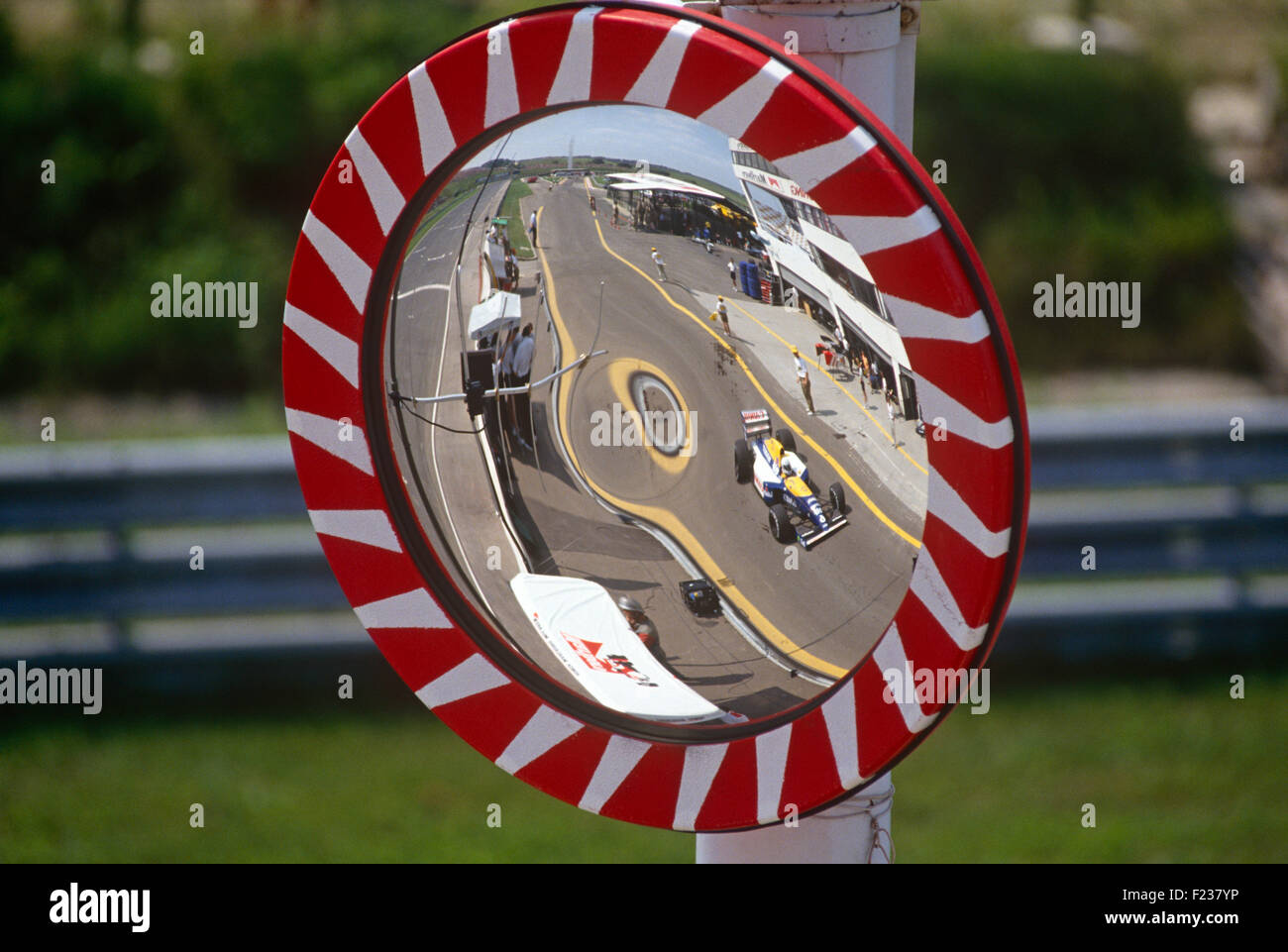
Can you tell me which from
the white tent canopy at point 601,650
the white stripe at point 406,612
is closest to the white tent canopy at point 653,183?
the white tent canopy at point 601,650

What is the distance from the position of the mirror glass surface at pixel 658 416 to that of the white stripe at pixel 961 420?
2 centimetres

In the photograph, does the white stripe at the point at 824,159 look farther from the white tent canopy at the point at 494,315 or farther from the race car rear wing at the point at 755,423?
the white tent canopy at the point at 494,315

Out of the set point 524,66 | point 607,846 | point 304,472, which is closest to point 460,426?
point 304,472

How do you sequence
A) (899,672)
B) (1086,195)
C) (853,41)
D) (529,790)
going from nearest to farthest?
(899,672) → (853,41) → (529,790) → (1086,195)

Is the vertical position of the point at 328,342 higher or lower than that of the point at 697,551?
higher

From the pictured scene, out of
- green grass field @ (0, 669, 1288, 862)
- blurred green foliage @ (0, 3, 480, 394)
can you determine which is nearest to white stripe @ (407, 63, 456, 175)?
green grass field @ (0, 669, 1288, 862)

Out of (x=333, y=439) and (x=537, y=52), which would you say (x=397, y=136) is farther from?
(x=333, y=439)

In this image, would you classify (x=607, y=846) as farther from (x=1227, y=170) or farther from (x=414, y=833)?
(x=1227, y=170)

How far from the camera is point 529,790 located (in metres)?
3.95

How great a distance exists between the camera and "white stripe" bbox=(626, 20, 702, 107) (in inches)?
47.4

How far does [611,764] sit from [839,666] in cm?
31

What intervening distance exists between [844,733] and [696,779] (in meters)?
0.20

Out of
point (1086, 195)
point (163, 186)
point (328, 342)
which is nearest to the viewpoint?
point (328, 342)

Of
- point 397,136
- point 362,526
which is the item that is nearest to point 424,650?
point 362,526
